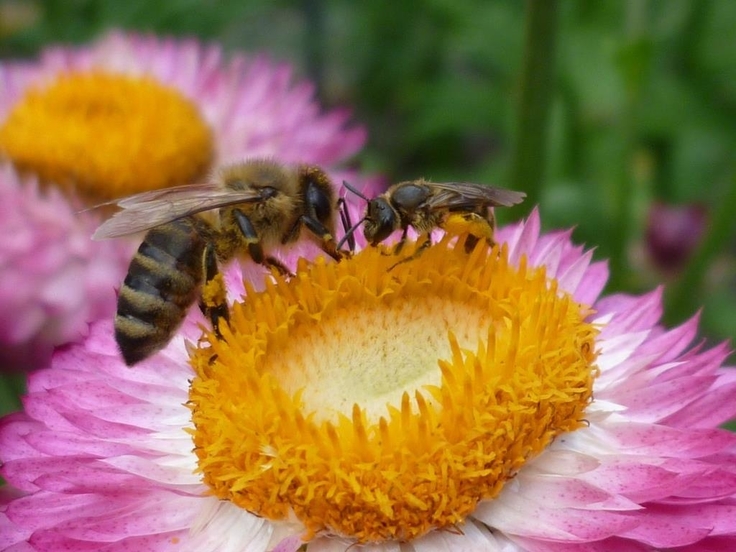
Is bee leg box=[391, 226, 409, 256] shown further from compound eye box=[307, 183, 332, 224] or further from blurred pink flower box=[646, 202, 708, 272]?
blurred pink flower box=[646, 202, 708, 272]

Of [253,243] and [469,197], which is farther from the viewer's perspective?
[253,243]

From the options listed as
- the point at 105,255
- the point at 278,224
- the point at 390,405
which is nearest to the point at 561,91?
the point at 105,255

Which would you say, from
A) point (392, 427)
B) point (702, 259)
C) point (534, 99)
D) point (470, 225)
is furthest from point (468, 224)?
point (702, 259)

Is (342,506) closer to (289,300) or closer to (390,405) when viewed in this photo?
(390,405)

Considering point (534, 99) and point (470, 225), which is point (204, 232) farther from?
point (534, 99)

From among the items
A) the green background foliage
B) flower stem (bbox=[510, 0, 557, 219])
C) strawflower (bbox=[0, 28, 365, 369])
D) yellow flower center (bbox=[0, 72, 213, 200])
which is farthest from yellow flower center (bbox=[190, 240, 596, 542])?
yellow flower center (bbox=[0, 72, 213, 200])
